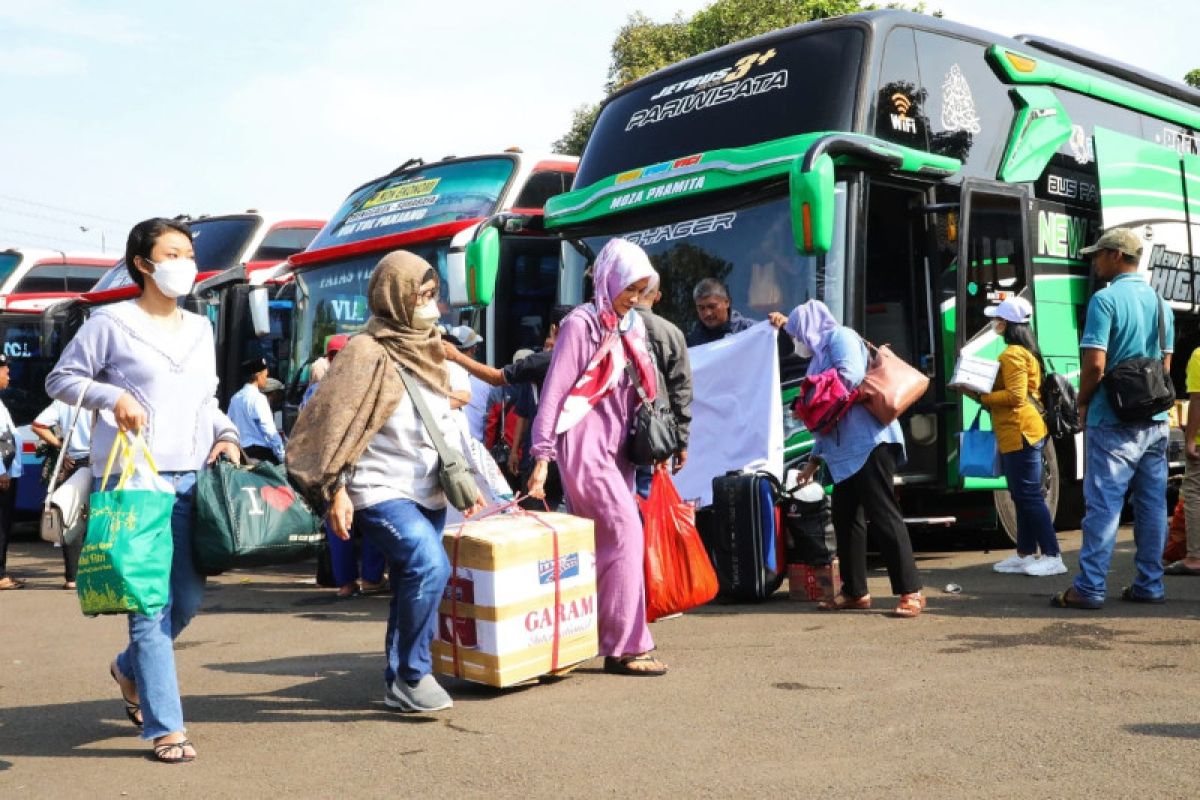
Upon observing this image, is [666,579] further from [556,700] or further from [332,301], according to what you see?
[332,301]

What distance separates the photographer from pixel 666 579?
6227mm

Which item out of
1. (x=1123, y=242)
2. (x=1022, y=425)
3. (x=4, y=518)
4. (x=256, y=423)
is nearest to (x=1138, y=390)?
(x=1123, y=242)

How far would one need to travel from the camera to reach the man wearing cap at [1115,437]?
709 centimetres

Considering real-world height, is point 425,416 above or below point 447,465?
above

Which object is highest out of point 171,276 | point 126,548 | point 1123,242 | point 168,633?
point 1123,242

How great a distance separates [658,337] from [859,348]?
5.82 ft

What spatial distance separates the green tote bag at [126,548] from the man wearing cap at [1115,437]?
15.4 feet

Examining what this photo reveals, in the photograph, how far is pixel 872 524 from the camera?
23.9 feet

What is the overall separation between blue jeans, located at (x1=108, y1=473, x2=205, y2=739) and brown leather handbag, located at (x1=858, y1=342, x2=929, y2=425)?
3792 mm

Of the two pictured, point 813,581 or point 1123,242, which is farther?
point 813,581

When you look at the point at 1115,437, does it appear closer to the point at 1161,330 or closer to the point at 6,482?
the point at 1161,330

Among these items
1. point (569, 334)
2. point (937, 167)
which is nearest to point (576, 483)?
point (569, 334)

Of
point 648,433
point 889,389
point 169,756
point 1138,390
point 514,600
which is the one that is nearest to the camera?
point 169,756

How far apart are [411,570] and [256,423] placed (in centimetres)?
583
